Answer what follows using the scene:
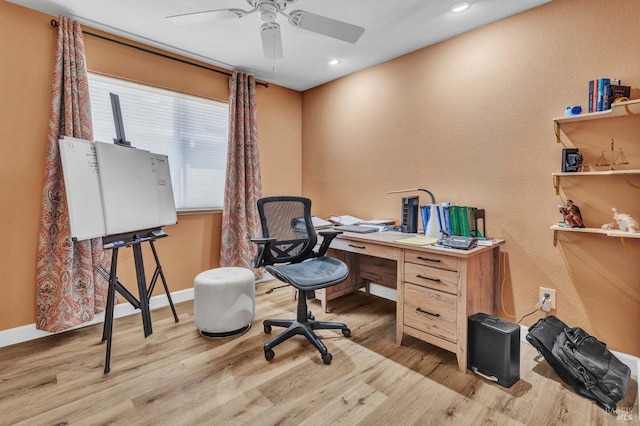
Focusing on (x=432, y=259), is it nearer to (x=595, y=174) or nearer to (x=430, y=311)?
(x=430, y=311)

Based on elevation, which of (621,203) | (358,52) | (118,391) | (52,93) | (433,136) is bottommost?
Answer: (118,391)

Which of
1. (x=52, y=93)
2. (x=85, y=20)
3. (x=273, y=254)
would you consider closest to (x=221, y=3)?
(x=85, y=20)

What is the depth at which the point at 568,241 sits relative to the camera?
206cm

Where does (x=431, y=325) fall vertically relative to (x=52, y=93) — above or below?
below

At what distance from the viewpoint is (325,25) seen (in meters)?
1.89

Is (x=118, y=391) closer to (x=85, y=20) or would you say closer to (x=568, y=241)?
(x=85, y=20)

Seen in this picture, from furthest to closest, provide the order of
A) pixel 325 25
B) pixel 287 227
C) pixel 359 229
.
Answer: pixel 359 229 < pixel 287 227 < pixel 325 25

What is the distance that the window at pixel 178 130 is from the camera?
2629mm

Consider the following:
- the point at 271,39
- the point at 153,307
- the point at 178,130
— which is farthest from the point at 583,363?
the point at 178,130

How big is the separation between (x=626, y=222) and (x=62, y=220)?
3714 millimetres

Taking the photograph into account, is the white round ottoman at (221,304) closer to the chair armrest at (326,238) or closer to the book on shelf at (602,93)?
the chair armrest at (326,238)

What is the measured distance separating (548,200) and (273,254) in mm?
1972

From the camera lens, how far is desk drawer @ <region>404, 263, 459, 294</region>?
1.90 m

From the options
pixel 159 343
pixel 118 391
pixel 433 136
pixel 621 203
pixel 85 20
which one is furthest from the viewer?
pixel 433 136
